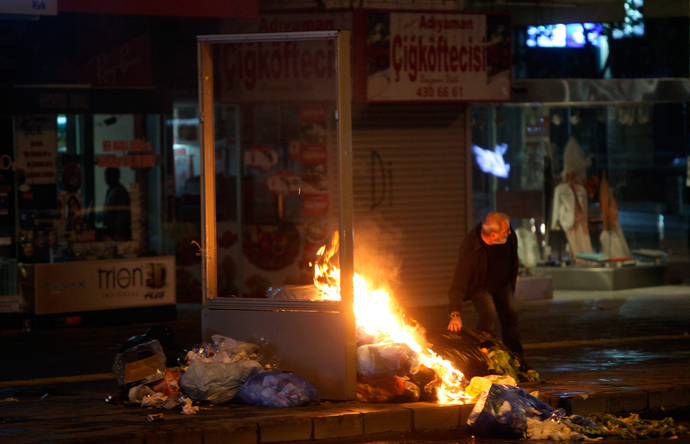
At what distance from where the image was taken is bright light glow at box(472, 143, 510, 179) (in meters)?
Result: 14.0

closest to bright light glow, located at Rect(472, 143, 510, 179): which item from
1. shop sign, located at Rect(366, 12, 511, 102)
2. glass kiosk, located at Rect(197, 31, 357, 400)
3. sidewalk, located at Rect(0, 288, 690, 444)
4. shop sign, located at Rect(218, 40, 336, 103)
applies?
shop sign, located at Rect(366, 12, 511, 102)

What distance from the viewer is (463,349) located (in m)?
7.90

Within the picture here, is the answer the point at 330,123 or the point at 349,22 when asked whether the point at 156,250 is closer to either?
the point at 330,123

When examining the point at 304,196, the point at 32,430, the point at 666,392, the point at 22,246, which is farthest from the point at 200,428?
the point at 304,196

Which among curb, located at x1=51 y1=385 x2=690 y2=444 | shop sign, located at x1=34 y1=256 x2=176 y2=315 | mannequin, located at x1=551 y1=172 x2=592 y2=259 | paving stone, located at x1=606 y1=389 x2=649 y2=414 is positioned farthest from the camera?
mannequin, located at x1=551 y1=172 x2=592 y2=259

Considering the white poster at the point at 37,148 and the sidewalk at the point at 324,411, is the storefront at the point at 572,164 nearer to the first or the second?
the sidewalk at the point at 324,411

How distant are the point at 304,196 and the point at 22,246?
143 inches

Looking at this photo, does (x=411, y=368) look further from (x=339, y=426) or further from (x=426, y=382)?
(x=339, y=426)

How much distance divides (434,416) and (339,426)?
2.47 feet

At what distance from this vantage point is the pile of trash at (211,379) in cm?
711

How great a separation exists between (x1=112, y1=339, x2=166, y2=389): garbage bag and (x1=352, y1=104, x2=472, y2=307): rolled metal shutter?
5.50 metres

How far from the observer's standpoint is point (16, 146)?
37.5ft

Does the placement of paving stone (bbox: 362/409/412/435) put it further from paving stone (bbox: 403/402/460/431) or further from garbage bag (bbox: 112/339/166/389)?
garbage bag (bbox: 112/339/166/389)

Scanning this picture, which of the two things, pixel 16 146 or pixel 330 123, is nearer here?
pixel 16 146
